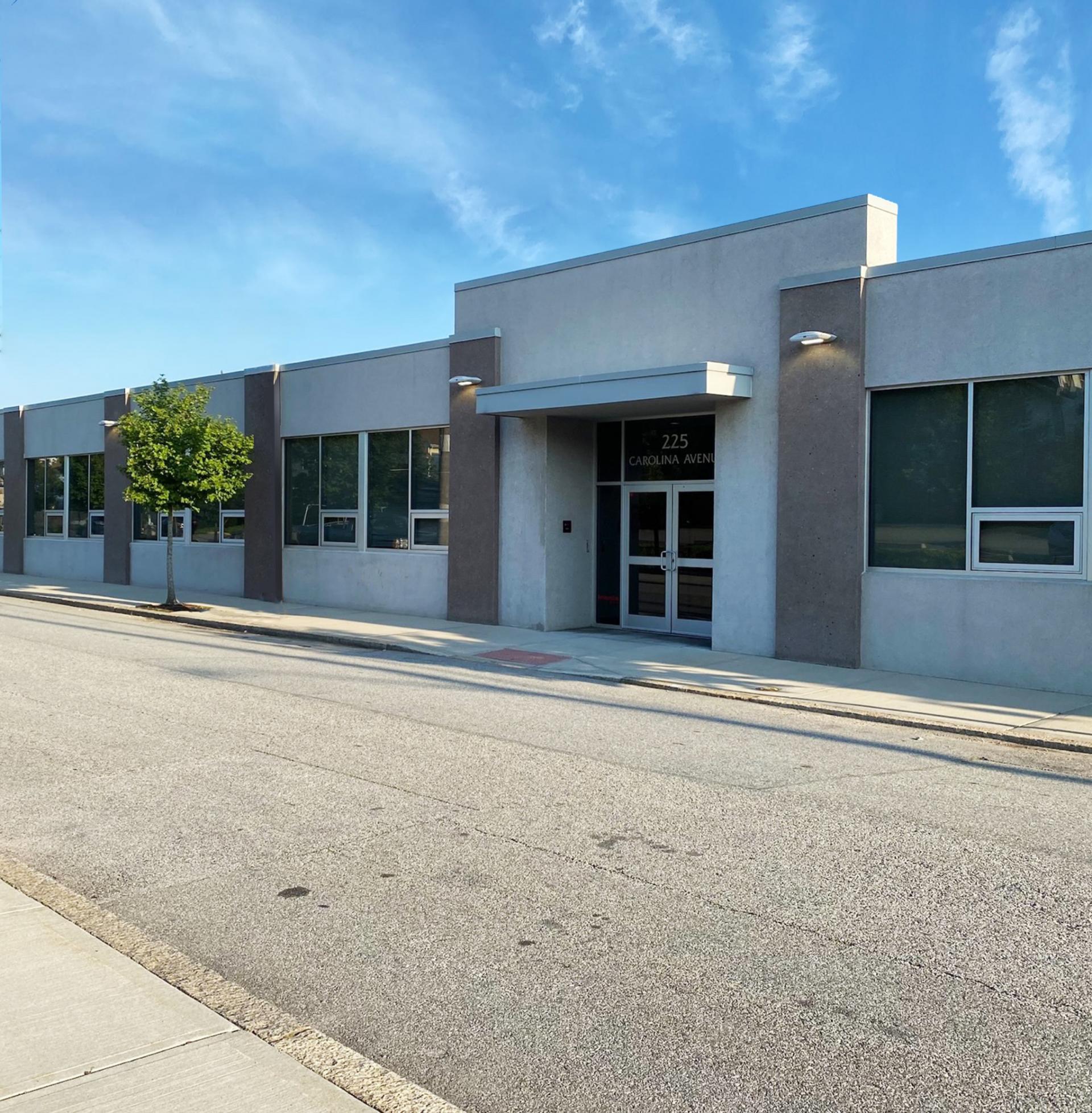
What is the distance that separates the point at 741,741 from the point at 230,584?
1639 centimetres

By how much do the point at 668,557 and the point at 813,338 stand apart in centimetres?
460

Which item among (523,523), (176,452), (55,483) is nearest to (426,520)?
(523,523)

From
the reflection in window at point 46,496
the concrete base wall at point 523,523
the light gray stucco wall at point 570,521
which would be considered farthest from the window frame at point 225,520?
the light gray stucco wall at point 570,521

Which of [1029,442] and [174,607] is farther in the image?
[174,607]

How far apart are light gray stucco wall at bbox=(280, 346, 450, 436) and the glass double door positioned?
3844mm

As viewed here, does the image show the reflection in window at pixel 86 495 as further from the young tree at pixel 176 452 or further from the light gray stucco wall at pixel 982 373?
the light gray stucco wall at pixel 982 373

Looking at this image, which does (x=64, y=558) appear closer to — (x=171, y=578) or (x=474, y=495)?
(x=171, y=578)

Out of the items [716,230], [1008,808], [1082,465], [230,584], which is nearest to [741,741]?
[1008,808]

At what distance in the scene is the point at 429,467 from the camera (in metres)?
19.2

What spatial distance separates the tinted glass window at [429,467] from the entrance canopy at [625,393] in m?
1.86

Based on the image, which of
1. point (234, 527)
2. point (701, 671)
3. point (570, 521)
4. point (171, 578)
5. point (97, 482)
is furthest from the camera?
point (97, 482)

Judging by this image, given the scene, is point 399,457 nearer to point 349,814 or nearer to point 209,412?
point 209,412

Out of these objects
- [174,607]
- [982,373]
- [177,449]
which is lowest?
[174,607]

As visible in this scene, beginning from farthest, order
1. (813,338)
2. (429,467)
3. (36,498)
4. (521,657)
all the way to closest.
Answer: (36,498) < (429,467) < (521,657) < (813,338)
